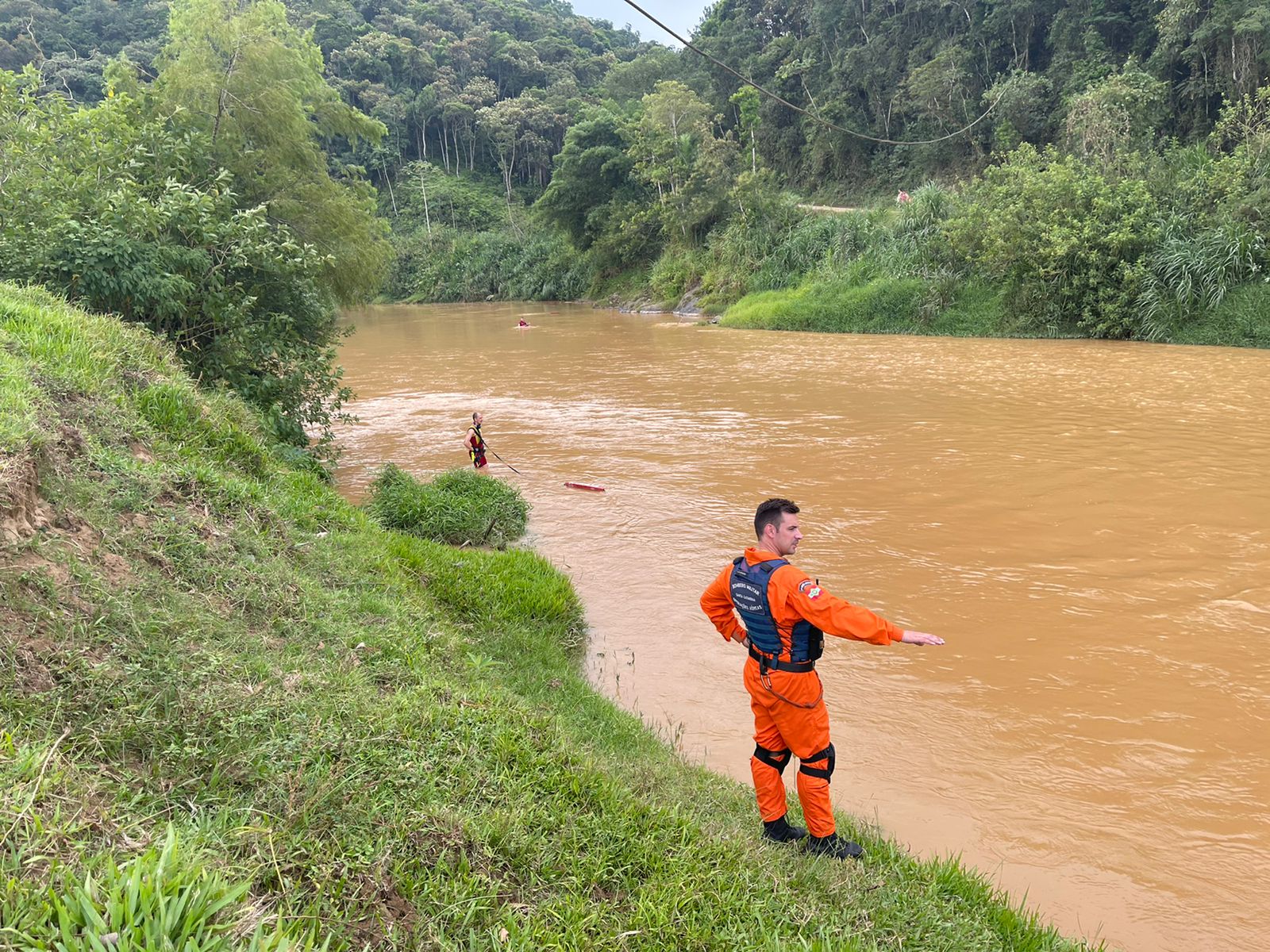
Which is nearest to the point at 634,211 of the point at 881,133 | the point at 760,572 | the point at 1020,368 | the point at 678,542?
the point at 881,133

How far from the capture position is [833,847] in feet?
12.0

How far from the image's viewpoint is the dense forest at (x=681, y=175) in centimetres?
1002

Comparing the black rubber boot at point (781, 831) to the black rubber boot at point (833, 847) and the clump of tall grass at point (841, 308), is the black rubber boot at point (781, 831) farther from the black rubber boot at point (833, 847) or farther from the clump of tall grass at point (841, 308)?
the clump of tall grass at point (841, 308)

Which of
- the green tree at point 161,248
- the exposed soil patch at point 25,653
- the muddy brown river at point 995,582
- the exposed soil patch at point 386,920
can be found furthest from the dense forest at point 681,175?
the exposed soil patch at point 386,920

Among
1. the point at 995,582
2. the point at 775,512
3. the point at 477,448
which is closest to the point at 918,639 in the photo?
the point at 775,512

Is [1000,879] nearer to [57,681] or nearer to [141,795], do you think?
[141,795]

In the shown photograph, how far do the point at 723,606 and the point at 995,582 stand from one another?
424 cm

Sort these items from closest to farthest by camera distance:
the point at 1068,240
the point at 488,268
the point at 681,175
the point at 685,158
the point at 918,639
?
the point at 918,639 → the point at 1068,240 → the point at 685,158 → the point at 681,175 → the point at 488,268

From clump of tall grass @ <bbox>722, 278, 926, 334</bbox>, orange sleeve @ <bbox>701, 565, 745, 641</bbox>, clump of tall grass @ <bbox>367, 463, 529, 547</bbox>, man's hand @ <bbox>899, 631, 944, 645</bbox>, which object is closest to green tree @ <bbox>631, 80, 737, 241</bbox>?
clump of tall grass @ <bbox>722, 278, 926, 334</bbox>

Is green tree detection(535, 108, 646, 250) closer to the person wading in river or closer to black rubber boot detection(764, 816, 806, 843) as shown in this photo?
the person wading in river

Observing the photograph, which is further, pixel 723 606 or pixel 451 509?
pixel 451 509

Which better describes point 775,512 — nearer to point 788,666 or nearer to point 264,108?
point 788,666

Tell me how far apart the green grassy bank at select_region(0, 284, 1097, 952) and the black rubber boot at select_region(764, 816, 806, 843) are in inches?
9.3

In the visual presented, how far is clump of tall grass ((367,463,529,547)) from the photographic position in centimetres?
862
